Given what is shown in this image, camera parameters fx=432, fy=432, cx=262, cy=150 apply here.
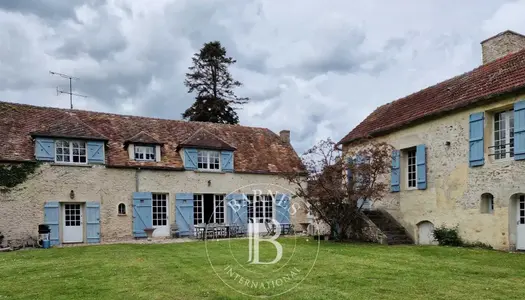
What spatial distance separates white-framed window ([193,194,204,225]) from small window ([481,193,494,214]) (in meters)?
11.7

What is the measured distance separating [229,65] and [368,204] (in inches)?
865

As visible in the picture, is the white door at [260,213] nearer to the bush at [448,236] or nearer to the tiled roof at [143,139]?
the tiled roof at [143,139]

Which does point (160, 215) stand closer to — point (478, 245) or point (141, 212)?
point (141, 212)

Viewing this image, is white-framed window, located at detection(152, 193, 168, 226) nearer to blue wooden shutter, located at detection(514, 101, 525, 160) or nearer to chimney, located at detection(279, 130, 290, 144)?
chimney, located at detection(279, 130, 290, 144)

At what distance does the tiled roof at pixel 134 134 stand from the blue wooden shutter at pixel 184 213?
140cm

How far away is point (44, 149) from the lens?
54.6ft

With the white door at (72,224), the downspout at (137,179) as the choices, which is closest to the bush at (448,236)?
the downspout at (137,179)

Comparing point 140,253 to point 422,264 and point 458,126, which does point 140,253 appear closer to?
point 422,264

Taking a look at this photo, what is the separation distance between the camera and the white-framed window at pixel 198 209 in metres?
19.7

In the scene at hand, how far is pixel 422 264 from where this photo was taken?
9.30 metres

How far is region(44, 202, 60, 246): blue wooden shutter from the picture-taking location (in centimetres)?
1642

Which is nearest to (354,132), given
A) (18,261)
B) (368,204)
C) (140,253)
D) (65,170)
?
(368,204)

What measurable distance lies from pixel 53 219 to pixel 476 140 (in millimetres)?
15087

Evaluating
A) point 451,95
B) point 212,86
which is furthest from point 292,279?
point 212,86
